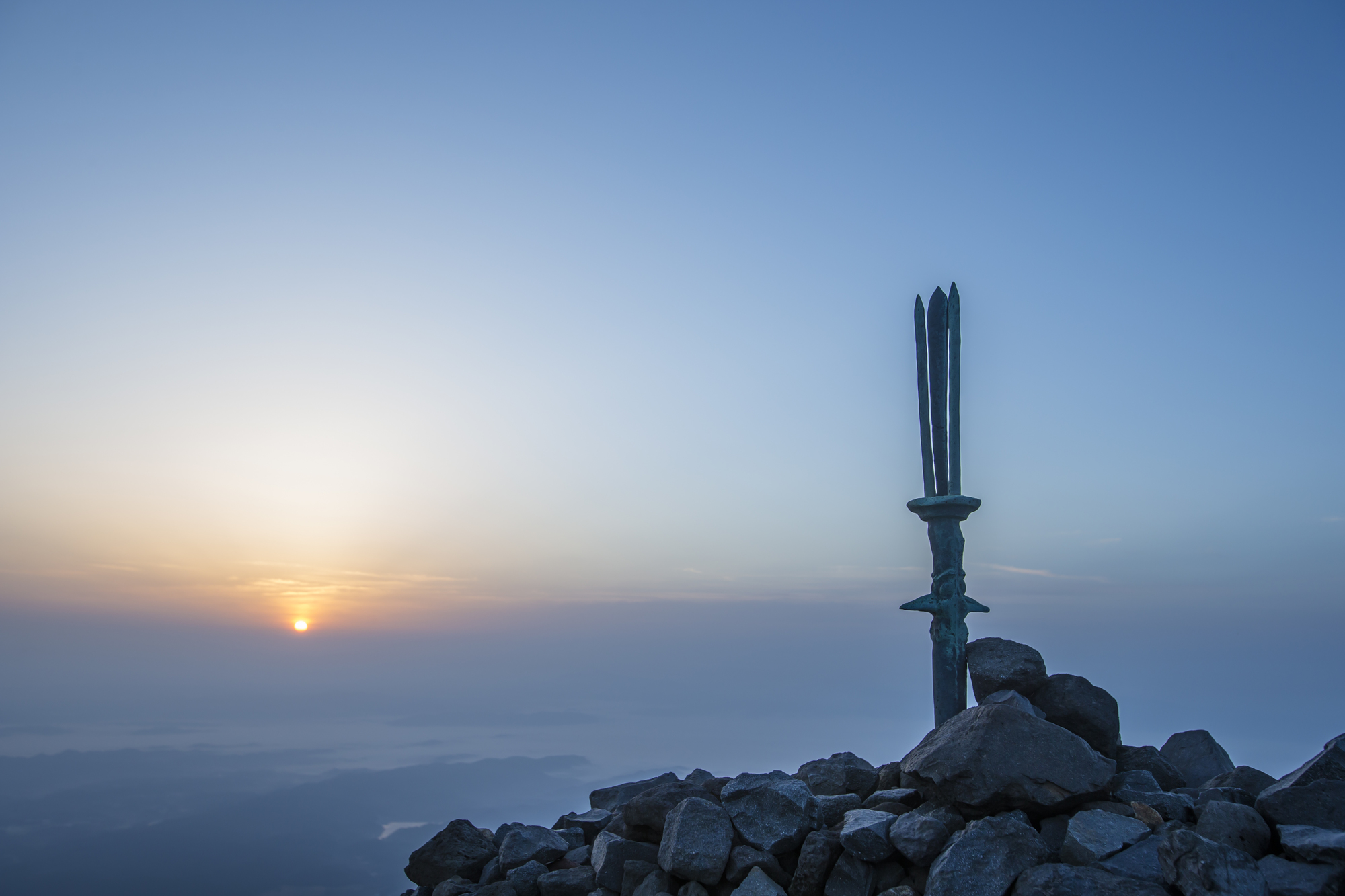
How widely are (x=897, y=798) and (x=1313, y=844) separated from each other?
10.3 feet

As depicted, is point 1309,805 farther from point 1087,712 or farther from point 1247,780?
point 1087,712

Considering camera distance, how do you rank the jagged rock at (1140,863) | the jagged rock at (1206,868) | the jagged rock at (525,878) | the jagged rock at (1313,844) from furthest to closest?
the jagged rock at (525,878)
the jagged rock at (1140,863)
the jagged rock at (1313,844)
the jagged rock at (1206,868)

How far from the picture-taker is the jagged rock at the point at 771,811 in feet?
24.9

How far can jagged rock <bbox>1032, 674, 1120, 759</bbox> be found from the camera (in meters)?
8.86

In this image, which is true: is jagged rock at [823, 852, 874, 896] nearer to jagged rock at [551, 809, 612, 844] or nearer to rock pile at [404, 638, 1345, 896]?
rock pile at [404, 638, 1345, 896]

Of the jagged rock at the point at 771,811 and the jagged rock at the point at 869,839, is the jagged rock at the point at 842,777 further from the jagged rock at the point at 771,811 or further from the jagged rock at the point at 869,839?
the jagged rock at the point at 869,839

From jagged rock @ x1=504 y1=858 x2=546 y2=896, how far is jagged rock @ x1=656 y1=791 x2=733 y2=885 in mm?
1575

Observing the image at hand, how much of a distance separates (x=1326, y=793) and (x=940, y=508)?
4.31 meters

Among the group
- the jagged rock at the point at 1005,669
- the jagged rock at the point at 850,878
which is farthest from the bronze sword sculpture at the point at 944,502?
the jagged rock at the point at 850,878

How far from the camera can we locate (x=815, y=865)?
7129 millimetres

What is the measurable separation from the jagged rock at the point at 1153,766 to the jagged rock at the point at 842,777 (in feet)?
8.40

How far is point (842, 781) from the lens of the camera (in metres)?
8.81

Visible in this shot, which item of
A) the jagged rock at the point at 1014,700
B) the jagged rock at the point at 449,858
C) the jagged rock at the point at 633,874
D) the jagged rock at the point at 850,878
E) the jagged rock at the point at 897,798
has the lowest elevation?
the jagged rock at the point at 449,858

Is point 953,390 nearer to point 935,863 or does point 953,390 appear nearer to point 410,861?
point 935,863
